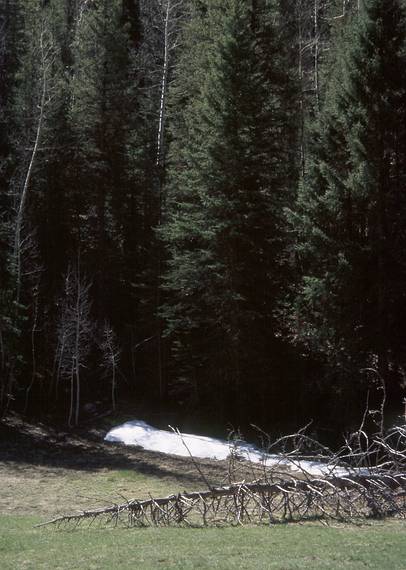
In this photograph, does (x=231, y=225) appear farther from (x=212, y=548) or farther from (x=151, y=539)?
(x=212, y=548)

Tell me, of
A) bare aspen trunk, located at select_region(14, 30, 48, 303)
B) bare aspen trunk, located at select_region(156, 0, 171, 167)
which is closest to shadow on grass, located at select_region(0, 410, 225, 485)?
bare aspen trunk, located at select_region(14, 30, 48, 303)

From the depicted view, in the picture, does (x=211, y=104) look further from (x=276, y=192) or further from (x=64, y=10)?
(x=64, y=10)

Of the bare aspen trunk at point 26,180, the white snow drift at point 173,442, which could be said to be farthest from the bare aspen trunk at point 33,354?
the white snow drift at point 173,442

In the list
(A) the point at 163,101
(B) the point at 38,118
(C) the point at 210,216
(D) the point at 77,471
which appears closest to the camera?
(D) the point at 77,471

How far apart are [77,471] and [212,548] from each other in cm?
1085

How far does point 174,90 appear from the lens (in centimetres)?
2948

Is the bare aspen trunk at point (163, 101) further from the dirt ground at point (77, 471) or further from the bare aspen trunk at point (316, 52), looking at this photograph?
the dirt ground at point (77, 471)

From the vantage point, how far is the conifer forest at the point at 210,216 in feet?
68.8

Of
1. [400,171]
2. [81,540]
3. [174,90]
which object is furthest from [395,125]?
[81,540]

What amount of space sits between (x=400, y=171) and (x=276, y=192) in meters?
4.38

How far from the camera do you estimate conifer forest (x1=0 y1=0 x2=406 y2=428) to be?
21.0m

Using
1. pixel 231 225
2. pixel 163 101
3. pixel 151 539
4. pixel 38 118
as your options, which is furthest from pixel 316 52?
pixel 151 539

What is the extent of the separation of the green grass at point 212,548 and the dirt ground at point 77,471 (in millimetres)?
2954

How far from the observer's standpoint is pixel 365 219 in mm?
21484
